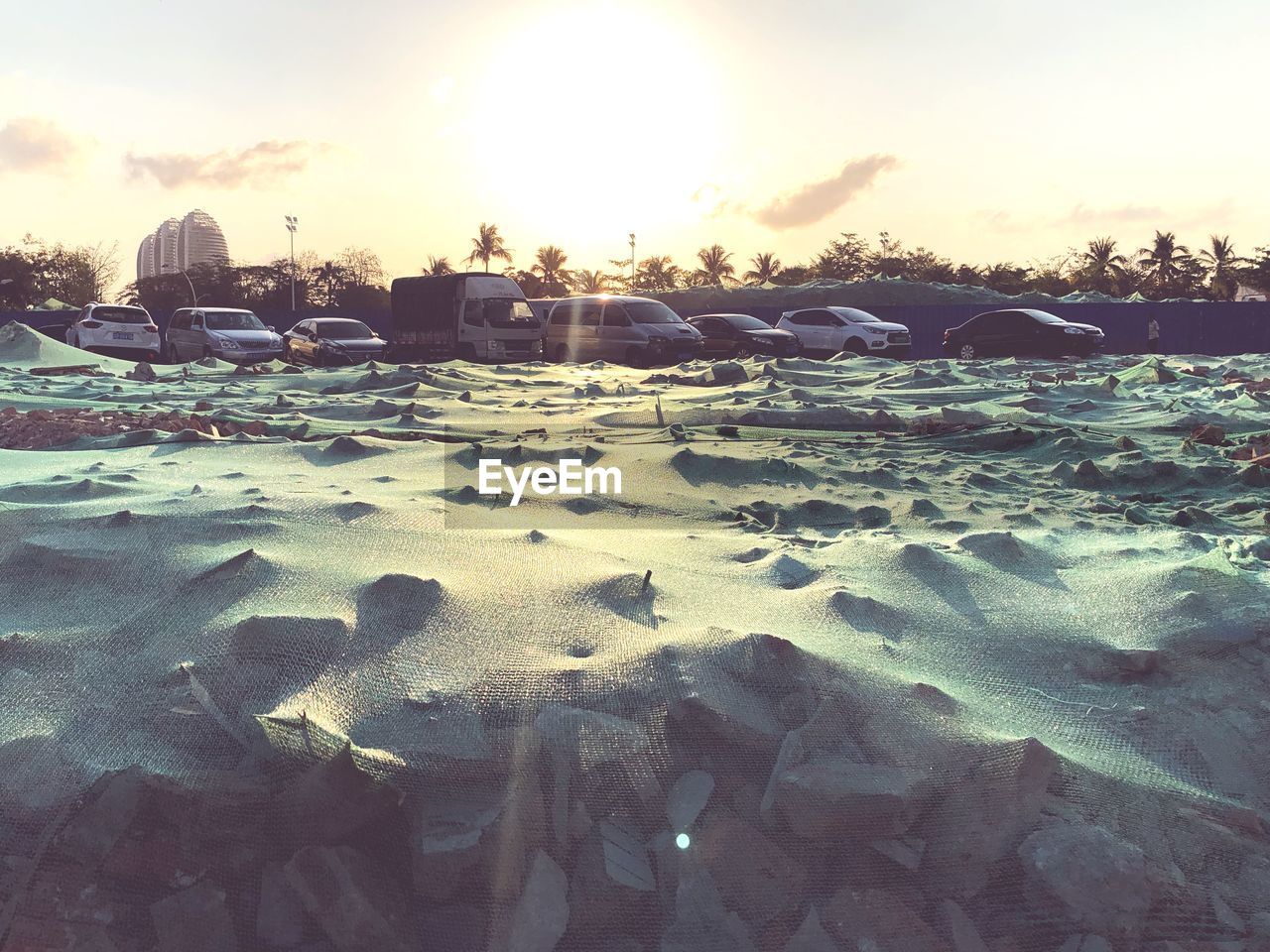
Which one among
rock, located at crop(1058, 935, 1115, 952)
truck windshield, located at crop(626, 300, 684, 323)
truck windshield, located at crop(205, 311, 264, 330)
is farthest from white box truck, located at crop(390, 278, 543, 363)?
rock, located at crop(1058, 935, 1115, 952)

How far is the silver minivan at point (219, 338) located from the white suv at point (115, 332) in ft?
2.04

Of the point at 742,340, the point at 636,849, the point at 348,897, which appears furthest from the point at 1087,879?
the point at 742,340

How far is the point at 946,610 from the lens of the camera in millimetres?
2570

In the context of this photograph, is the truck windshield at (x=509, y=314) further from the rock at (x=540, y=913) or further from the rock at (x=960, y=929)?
the rock at (x=960, y=929)

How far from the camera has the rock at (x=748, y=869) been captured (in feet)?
5.50

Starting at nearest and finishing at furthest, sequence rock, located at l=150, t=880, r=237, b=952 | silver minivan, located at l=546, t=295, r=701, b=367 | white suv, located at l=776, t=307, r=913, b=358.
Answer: rock, located at l=150, t=880, r=237, b=952
silver minivan, located at l=546, t=295, r=701, b=367
white suv, located at l=776, t=307, r=913, b=358

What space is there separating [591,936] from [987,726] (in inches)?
35.8

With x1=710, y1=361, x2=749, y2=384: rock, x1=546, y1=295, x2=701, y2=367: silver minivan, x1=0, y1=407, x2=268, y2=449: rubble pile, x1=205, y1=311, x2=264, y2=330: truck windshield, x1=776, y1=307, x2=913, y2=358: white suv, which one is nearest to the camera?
x1=0, y1=407, x2=268, y2=449: rubble pile

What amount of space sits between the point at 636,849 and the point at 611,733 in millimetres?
234

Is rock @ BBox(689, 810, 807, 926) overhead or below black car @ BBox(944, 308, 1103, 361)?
below

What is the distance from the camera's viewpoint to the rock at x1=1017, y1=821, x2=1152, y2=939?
1674mm

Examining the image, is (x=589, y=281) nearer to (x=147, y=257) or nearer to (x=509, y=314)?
(x=509, y=314)

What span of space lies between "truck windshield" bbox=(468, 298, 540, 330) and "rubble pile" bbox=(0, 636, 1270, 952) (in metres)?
14.3

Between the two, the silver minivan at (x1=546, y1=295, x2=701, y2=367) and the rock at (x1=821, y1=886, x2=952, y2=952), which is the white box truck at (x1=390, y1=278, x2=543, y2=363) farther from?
the rock at (x1=821, y1=886, x2=952, y2=952)
